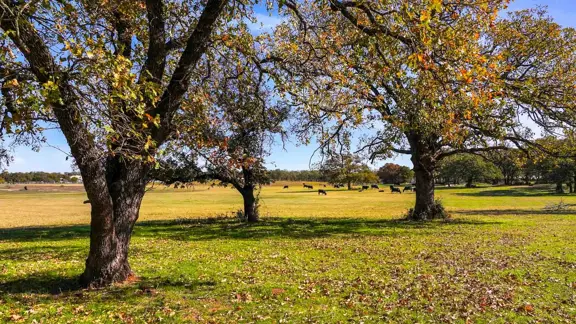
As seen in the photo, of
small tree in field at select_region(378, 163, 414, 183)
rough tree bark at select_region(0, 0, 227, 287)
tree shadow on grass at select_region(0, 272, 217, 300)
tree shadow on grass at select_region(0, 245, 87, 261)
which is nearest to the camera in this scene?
rough tree bark at select_region(0, 0, 227, 287)

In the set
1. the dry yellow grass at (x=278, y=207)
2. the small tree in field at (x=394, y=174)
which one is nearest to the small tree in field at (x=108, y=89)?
the dry yellow grass at (x=278, y=207)

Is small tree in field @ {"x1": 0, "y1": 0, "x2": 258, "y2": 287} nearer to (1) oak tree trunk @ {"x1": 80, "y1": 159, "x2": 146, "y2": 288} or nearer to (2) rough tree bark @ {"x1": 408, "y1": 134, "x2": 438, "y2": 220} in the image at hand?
(1) oak tree trunk @ {"x1": 80, "y1": 159, "x2": 146, "y2": 288}

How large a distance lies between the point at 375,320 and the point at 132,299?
15.8ft

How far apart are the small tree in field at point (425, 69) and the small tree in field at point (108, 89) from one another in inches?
107

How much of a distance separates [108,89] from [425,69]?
5.66 metres

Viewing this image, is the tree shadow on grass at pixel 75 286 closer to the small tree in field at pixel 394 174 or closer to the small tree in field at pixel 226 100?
the small tree in field at pixel 226 100

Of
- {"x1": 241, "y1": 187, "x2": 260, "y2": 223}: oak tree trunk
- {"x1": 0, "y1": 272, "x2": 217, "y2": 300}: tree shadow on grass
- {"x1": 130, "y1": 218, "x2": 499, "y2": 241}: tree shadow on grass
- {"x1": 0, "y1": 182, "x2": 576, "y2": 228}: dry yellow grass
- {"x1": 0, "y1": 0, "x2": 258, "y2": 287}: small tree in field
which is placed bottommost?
{"x1": 0, "y1": 182, "x2": 576, "y2": 228}: dry yellow grass

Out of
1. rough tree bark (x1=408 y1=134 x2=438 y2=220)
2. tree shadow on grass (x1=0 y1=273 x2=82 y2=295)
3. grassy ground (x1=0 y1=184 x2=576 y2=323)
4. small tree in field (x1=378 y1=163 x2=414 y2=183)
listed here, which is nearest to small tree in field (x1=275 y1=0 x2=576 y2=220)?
rough tree bark (x1=408 y1=134 x2=438 y2=220)

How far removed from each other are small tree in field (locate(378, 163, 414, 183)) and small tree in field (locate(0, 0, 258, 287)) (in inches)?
6161

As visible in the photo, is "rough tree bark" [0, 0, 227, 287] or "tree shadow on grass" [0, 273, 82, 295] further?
"tree shadow on grass" [0, 273, 82, 295]

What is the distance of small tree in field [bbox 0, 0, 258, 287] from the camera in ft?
22.2

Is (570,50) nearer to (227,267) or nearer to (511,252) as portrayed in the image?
(511,252)

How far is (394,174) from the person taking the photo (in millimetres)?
177625

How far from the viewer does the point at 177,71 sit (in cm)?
963
